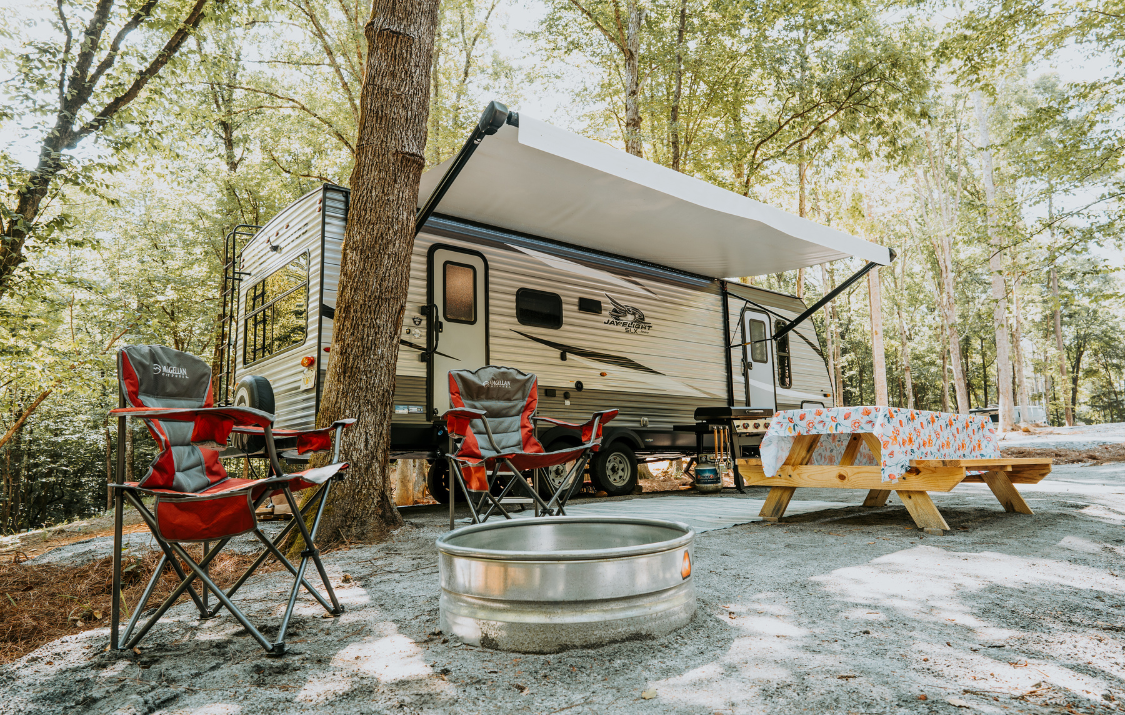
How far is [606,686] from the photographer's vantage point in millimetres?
1463

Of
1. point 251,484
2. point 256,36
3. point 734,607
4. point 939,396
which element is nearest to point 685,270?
point 734,607

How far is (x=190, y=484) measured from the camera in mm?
2068

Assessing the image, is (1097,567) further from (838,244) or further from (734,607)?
(838,244)

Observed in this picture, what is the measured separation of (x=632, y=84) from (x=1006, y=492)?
A: 709cm

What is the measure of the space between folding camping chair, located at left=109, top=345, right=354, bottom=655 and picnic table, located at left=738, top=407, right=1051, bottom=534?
2.38 metres

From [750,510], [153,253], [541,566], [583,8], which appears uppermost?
[583,8]

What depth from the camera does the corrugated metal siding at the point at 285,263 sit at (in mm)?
4442

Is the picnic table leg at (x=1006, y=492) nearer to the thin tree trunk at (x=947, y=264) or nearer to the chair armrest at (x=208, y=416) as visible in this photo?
the chair armrest at (x=208, y=416)

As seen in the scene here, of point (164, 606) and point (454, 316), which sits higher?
point (454, 316)

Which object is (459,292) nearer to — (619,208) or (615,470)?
(619,208)

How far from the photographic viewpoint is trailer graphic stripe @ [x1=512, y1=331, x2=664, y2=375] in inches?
220

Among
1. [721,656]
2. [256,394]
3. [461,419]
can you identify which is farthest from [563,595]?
[256,394]

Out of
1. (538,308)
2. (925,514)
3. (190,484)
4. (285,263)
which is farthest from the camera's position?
Answer: (538,308)

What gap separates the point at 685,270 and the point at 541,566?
5627mm
